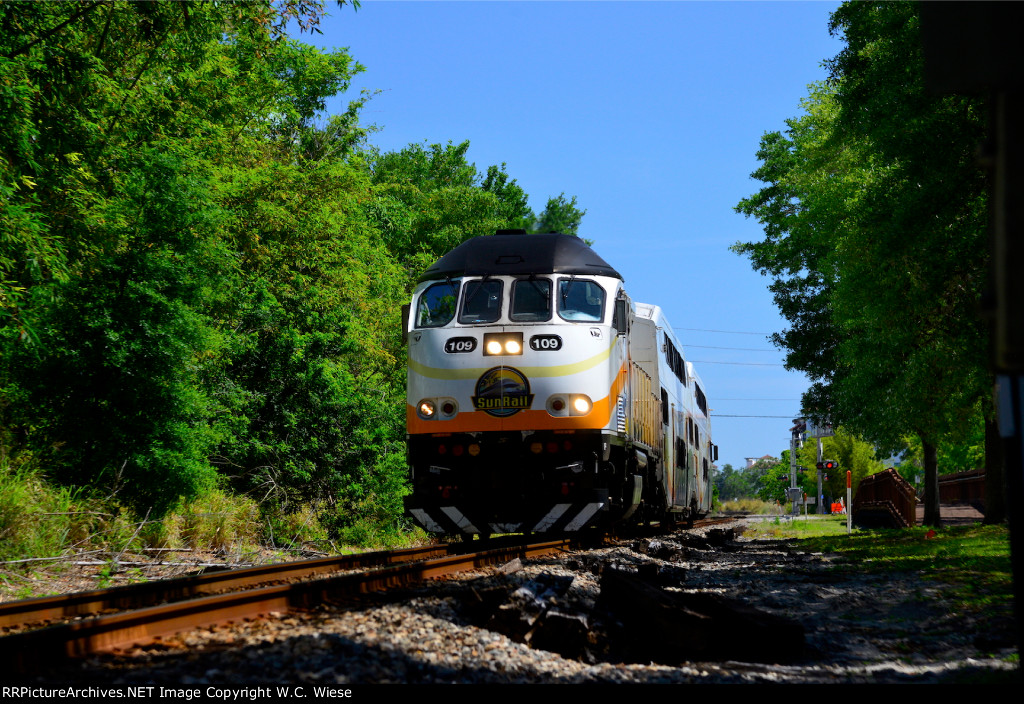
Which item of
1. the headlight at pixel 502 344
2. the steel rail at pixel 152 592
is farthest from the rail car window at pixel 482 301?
the steel rail at pixel 152 592

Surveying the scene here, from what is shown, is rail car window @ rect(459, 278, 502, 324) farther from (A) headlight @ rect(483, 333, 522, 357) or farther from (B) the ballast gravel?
(B) the ballast gravel

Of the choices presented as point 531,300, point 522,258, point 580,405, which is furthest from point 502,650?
point 522,258

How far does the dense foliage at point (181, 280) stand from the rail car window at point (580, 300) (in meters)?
5.85

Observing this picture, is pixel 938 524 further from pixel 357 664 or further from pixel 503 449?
pixel 357 664

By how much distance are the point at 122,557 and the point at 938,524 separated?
21.8 meters

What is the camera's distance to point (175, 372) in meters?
14.5

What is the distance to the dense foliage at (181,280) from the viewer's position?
44.9ft

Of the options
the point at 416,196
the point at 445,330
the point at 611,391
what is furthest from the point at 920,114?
the point at 416,196

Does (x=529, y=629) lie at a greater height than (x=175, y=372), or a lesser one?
lesser

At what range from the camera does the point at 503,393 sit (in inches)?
486

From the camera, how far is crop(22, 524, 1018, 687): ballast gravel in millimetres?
4812

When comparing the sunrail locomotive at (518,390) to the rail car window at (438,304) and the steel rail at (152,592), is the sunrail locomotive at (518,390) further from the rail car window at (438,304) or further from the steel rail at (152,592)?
the steel rail at (152,592)

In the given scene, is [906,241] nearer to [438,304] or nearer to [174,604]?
[438,304]

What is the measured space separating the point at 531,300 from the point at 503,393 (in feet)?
4.74
